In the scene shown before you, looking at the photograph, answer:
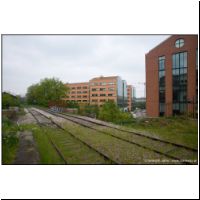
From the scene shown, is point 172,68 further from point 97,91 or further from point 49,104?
point 49,104

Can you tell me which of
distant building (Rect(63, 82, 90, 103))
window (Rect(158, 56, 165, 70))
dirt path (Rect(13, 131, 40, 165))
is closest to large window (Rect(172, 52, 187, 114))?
window (Rect(158, 56, 165, 70))

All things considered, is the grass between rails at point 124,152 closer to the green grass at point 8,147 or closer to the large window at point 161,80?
the green grass at point 8,147

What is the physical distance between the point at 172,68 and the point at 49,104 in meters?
9.06

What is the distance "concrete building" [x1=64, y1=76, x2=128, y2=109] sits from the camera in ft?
19.1

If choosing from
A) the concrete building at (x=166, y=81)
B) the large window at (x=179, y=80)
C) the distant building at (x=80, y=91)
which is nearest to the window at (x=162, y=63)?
the concrete building at (x=166, y=81)

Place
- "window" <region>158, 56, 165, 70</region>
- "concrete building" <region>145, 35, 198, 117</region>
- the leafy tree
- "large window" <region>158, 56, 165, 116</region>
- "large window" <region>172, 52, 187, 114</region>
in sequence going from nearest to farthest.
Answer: the leafy tree → "large window" <region>172, 52, 187, 114</region> → "concrete building" <region>145, 35, 198, 117</region> → "large window" <region>158, 56, 165, 116</region> → "window" <region>158, 56, 165, 70</region>

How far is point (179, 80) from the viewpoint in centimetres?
→ 820

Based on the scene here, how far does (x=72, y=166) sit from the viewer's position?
2602 mm

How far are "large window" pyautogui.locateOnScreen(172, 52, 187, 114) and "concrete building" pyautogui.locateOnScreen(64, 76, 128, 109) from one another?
3181 mm

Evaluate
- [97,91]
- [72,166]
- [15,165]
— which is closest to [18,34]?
[15,165]

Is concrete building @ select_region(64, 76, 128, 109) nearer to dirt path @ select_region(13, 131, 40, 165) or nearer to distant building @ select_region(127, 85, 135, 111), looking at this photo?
distant building @ select_region(127, 85, 135, 111)

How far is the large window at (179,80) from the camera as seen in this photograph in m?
7.11

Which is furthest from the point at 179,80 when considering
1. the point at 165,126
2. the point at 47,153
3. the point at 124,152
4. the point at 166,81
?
the point at 47,153

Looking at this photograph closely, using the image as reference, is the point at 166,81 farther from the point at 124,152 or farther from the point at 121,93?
the point at 124,152
